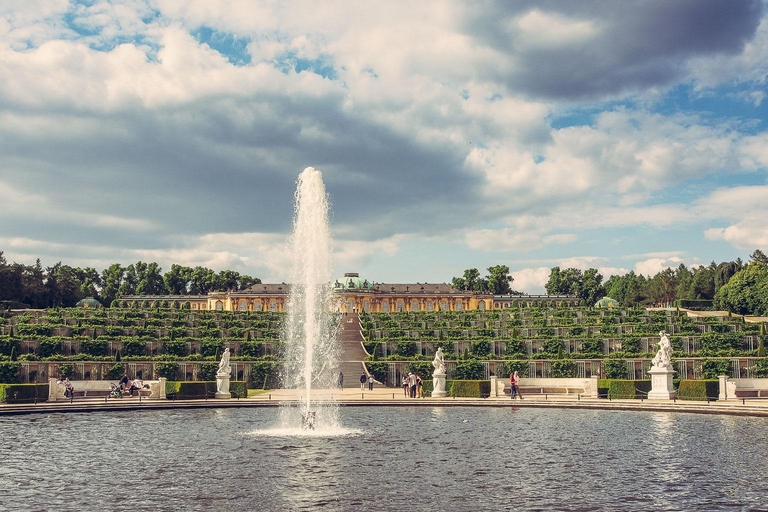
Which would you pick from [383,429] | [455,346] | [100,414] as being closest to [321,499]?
[383,429]

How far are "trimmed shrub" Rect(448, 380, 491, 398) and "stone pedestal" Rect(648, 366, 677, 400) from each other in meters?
10.5

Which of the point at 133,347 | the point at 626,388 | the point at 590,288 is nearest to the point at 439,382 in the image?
the point at 626,388

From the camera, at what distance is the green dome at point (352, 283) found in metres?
186

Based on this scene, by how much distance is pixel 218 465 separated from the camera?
73.4 ft

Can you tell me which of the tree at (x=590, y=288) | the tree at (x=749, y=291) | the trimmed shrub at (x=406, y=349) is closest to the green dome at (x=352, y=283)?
the tree at (x=590, y=288)

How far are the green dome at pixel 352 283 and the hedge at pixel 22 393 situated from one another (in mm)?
138138

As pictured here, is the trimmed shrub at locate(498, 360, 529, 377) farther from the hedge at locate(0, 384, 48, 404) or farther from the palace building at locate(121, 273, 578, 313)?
the palace building at locate(121, 273, 578, 313)

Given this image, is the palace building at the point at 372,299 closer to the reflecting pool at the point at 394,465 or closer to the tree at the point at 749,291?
the tree at the point at 749,291

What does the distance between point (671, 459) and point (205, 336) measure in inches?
2440

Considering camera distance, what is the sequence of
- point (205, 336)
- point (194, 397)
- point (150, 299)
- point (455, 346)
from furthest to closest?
point (150, 299) < point (205, 336) < point (455, 346) < point (194, 397)

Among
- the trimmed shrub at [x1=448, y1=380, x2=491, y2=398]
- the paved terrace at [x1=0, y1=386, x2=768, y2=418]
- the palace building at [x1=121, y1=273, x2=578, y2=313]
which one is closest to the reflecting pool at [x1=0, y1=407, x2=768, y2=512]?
the paved terrace at [x1=0, y1=386, x2=768, y2=418]

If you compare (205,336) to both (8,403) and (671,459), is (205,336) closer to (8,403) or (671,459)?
(8,403)

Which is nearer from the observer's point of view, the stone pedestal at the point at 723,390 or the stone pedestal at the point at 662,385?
the stone pedestal at the point at 662,385

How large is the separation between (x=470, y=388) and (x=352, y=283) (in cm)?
14058
